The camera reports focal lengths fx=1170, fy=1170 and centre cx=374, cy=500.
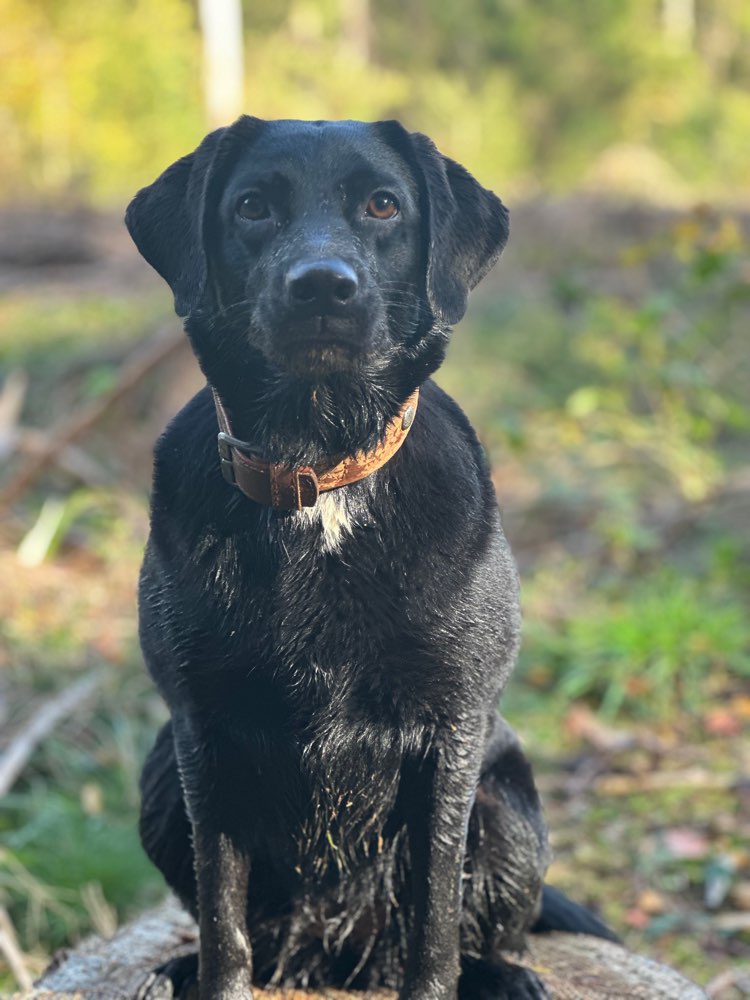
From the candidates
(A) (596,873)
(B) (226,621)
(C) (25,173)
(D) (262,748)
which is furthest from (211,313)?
(C) (25,173)

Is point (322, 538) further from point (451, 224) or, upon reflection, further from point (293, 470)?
point (451, 224)

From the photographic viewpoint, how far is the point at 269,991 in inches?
99.5

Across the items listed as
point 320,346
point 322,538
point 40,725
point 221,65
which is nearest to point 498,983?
point 322,538

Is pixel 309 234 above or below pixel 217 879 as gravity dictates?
above

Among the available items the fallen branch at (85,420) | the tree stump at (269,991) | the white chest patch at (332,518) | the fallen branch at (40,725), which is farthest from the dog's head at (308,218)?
the fallen branch at (85,420)

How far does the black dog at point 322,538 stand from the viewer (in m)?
2.14

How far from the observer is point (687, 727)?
5.14 meters

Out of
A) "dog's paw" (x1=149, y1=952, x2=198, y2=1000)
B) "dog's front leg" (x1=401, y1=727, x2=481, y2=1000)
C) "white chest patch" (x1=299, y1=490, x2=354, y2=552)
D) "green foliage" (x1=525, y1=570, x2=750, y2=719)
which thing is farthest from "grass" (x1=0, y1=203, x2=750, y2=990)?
"white chest patch" (x1=299, y1=490, x2=354, y2=552)

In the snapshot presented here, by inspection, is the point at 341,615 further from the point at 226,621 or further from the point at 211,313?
the point at 211,313

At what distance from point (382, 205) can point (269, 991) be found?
167 cm

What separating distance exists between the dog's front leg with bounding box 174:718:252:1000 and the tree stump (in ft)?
0.77

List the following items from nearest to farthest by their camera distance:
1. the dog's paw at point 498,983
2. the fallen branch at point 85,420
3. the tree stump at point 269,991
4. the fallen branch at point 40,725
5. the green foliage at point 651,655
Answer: the dog's paw at point 498,983 < the tree stump at point 269,991 < the fallen branch at point 40,725 < the green foliage at point 651,655 < the fallen branch at point 85,420

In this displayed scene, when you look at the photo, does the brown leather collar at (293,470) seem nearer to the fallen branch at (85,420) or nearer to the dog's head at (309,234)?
the dog's head at (309,234)

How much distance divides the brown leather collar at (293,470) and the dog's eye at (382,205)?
1.11 ft
